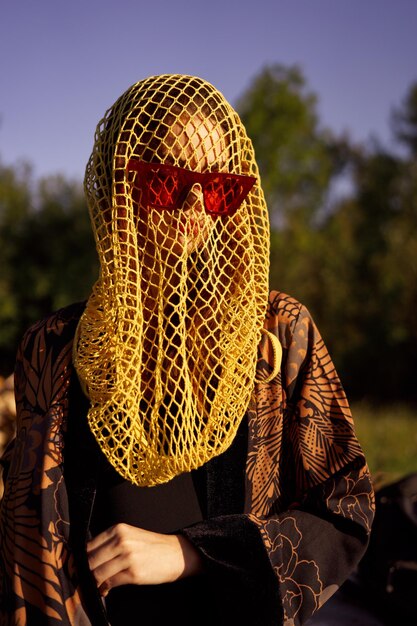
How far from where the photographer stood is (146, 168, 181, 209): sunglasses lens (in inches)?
63.5

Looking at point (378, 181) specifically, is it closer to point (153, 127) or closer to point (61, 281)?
point (61, 281)

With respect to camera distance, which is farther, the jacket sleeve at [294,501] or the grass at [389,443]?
the grass at [389,443]

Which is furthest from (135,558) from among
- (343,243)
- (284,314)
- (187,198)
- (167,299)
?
(343,243)

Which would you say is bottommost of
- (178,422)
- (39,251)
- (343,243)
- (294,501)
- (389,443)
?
(389,443)

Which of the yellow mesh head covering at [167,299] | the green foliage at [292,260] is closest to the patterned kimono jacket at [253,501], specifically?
the yellow mesh head covering at [167,299]

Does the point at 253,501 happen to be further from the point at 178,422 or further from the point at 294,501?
the point at 178,422

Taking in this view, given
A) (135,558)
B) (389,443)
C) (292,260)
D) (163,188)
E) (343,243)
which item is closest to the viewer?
(135,558)

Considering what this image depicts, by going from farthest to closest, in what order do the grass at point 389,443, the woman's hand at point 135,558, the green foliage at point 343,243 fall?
1. the green foliage at point 343,243
2. the grass at point 389,443
3. the woman's hand at point 135,558

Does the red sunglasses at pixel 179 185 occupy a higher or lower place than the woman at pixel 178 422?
higher

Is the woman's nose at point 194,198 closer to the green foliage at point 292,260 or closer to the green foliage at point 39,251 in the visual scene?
the green foliage at point 292,260

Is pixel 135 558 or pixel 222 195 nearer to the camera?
pixel 135 558

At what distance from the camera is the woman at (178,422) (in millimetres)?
1570

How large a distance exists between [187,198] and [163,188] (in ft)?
0.19

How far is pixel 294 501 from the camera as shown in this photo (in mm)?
1746
